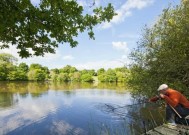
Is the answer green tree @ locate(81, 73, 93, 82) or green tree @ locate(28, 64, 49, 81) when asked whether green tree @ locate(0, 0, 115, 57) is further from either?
green tree @ locate(81, 73, 93, 82)

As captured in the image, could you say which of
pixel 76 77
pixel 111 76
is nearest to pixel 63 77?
pixel 76 77

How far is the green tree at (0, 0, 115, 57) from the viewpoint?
25.4ft

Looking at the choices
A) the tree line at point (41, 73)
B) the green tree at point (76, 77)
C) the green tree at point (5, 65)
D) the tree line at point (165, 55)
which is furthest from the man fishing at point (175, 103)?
the green tree at point (76, 77)

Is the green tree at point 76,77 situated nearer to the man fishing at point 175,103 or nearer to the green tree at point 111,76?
the green tree at point 111,76

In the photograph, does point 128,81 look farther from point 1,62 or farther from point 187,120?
point 1,62

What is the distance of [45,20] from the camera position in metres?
8.04

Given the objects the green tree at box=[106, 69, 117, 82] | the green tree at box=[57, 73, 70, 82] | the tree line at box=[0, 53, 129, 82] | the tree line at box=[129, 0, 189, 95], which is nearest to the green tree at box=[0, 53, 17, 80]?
the tree line at box=[0, 53, 129, 82]

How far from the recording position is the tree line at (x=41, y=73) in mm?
106812

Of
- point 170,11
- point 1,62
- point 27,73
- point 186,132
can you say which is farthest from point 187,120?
point 27,73

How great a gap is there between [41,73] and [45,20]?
4630 inches

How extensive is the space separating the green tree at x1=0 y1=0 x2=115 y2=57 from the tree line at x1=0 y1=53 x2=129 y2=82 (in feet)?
269

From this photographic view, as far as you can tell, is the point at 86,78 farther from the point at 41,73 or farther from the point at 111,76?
the point at 41,73

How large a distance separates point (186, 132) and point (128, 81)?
1673cm

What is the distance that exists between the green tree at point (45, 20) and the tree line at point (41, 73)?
3228 inches
